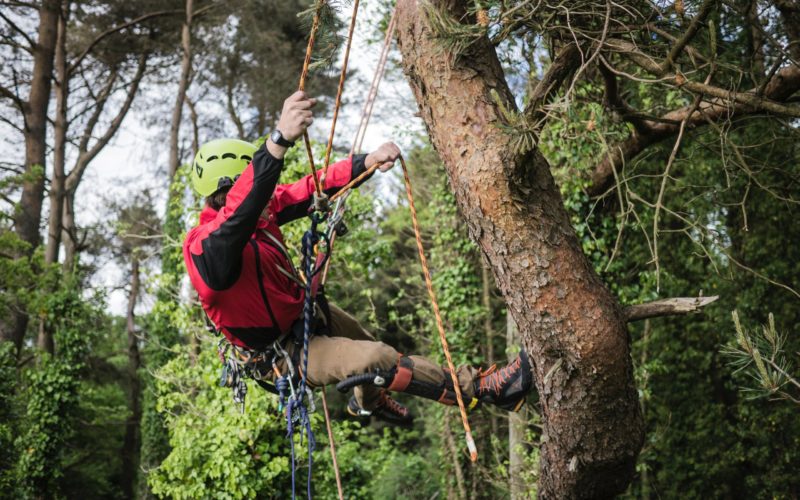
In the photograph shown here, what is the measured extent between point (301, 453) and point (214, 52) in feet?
34.6

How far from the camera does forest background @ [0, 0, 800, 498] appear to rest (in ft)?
18.2

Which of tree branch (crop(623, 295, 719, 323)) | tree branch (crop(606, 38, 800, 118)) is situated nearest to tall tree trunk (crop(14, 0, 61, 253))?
tree branch (crop(606, 38, 800, 118))

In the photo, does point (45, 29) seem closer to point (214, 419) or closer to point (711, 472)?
Answer: point (214, 419)

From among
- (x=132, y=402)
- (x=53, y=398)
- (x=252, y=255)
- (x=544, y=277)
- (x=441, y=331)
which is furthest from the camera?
(x=132, y=402)

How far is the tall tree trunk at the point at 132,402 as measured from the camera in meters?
15.7

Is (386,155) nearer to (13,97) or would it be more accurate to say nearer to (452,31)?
(452,31)

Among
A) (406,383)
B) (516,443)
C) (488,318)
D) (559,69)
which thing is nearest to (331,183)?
(406,383)

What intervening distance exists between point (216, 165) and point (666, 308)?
2.02 m

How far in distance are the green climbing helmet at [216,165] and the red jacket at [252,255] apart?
0.15 metres

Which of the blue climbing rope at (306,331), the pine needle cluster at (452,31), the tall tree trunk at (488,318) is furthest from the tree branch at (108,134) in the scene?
the pine needle cluster at (452,31)

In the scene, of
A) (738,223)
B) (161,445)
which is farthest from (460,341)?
(161,445)

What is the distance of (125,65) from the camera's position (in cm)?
1416

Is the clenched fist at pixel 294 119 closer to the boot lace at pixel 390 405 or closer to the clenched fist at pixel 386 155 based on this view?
the clenched fist at pixel 386 155

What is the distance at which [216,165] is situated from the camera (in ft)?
10.2
